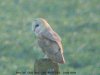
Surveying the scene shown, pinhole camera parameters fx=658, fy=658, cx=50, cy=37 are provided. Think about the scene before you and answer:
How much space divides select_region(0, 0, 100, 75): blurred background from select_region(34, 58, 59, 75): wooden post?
5.57 metres

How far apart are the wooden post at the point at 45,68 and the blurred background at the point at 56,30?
5.57 m

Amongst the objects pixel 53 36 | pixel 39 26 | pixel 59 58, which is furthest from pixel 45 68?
pixel 39 26

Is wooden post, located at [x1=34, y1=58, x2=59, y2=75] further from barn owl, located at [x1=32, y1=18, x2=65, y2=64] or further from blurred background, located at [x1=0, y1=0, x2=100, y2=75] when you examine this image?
blurred background, located at [x1=0, y1=0, x2=100, y2=75]

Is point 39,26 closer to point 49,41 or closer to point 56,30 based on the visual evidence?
point 49,41

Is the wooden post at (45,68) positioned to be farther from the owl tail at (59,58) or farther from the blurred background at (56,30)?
the blurred background at (56,30)

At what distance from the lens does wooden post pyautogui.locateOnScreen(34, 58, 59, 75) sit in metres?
4.53

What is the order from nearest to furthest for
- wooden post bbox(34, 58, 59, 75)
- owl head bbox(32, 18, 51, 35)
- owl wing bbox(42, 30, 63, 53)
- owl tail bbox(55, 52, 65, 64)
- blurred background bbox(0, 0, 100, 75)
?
wooden post bbox(34, 58, 59, 75)
owl tail bbox(55, 52, 65, 64)
owl wing bbox(42, 30, 63, 53)
owl head bbox(32, 18, 51, 35)
blurred background bbox(0, 0, 100, 75)

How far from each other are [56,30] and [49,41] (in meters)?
8.24

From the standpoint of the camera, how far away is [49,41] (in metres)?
5.37

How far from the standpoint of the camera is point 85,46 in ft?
42.1

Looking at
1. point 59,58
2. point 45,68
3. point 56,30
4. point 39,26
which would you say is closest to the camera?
point 45,68

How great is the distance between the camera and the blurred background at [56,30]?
1180 cm

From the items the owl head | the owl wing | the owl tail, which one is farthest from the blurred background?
the owl tail

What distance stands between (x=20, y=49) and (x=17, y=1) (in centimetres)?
380
